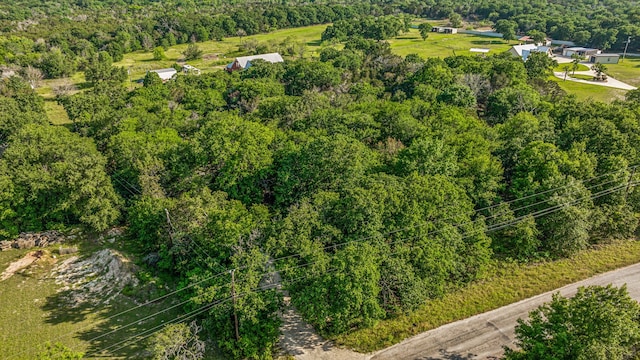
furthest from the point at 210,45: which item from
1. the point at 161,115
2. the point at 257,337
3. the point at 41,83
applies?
the point at 257,337

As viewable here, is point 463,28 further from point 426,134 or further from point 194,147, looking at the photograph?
point 194,147

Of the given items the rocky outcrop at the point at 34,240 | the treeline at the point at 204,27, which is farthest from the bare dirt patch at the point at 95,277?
the treeline at the point at 204,27

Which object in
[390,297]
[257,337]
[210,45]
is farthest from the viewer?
[210,45]

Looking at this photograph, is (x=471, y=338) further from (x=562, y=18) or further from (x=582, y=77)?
(x=562, y=18)

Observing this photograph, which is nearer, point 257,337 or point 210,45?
point 257,337

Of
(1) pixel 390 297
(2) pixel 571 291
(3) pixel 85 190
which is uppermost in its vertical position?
(3) pixel 85 190

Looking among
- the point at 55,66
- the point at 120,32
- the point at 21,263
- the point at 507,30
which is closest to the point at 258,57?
the point at 55,66

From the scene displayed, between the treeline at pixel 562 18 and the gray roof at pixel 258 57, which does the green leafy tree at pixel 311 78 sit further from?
the treeline at pixel 562 18
